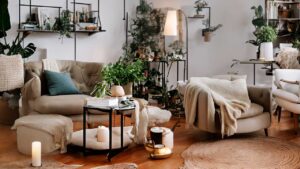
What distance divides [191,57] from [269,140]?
3.12 m

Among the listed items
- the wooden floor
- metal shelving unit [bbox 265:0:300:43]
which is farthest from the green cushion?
metal shelving unit [bbox 265:0:300:43]

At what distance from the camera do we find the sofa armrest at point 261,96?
5.26 meters

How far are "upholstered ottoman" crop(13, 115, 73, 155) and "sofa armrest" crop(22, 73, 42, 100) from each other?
0.73 metres

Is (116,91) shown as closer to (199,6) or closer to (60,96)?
(60,96)

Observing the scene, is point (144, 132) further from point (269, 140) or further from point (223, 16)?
point (223, 16)

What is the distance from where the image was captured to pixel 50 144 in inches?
174

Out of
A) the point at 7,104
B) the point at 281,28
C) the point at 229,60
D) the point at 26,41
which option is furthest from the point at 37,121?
the point at 281,28

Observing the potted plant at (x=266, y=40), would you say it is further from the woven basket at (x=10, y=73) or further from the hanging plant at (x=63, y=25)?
the woven basket at (x=10, y=73)

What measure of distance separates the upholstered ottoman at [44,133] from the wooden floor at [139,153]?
95mm

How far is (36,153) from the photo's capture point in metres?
3.79

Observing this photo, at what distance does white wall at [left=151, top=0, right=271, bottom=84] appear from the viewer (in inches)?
311

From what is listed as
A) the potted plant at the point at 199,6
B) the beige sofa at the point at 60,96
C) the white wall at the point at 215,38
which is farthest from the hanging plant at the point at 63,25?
the potted plant at the point at 199,6

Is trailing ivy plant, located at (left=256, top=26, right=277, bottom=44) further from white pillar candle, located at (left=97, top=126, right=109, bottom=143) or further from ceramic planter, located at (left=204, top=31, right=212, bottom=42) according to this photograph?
white pillar candle, located at (left=97, top=126, right=109, bottom=143)

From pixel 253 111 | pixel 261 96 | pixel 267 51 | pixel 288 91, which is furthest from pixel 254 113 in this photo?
pixel 267 51
